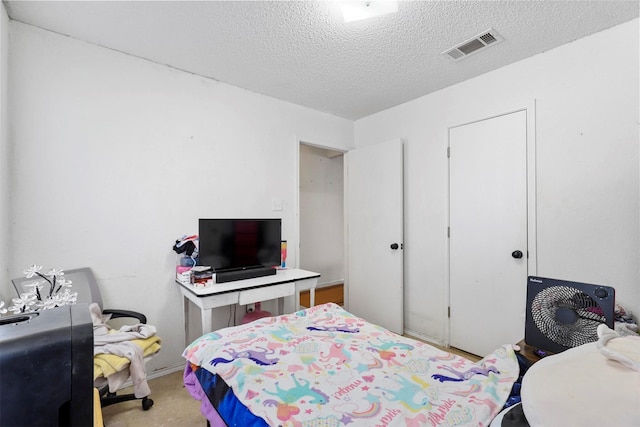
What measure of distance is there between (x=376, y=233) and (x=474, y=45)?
1950mm

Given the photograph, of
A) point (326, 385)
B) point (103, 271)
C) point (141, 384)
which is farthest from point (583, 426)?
point (103, 271)

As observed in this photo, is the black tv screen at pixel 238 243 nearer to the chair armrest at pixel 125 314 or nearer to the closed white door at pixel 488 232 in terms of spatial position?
the chair armrest at pixel 125 314

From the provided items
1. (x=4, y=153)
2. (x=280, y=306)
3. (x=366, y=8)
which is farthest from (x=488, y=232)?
(x=4, y=153)

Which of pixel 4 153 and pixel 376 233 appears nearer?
pixel 4 153

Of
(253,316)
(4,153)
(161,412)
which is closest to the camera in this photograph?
(4,153)

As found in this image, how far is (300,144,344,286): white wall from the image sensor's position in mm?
4734

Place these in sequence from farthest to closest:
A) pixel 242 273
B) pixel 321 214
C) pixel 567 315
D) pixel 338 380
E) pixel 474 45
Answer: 1. pixel 321 214
2. pixel 242 273
3. pixel 474 45
4. pixel 567 315
5. pixel 338 380

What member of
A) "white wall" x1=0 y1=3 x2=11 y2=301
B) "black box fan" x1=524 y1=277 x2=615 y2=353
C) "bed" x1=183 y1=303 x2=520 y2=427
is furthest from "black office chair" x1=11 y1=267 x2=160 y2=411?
"black box fan" x1=524 y1=277 x2=615 y2=353

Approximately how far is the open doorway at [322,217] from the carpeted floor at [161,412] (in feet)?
8.20

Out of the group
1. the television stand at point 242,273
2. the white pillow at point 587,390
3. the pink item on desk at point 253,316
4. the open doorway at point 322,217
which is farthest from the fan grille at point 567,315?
the open doorway at point 322,217

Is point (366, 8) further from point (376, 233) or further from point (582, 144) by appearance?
point (376, 233)

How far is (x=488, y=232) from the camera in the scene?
99.8 inches

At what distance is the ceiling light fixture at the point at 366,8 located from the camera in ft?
5.49

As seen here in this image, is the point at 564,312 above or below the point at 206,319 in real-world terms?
above
